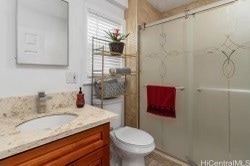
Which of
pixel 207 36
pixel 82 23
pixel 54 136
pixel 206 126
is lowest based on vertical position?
pixel 206 126

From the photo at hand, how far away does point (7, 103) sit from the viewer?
3.64 feet

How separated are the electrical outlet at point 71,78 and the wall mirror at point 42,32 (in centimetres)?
11

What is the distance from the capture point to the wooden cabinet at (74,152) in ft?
2.40

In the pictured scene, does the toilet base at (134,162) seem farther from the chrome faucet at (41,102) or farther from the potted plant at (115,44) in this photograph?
the potted plant at (115,44)

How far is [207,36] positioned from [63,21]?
4.76ft

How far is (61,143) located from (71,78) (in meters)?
0.79

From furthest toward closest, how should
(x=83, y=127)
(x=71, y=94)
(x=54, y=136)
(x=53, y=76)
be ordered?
(x=71, y=94) < (x=53, y=76) < (x=83, y=127) < (x=54, y=136)

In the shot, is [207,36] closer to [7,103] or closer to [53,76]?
[53,76]

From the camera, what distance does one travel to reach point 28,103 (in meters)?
1.21

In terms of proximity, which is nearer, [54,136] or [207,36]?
[54,136]

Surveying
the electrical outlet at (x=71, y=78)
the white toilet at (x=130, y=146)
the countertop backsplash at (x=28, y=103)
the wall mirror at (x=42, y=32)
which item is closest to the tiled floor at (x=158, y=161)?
the white toilet at (x=130, y=146)

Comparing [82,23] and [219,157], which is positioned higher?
[82,23]

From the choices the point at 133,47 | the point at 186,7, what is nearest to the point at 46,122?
the point at 133,47

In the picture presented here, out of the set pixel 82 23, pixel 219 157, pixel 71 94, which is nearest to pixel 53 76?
pixel 71 94
